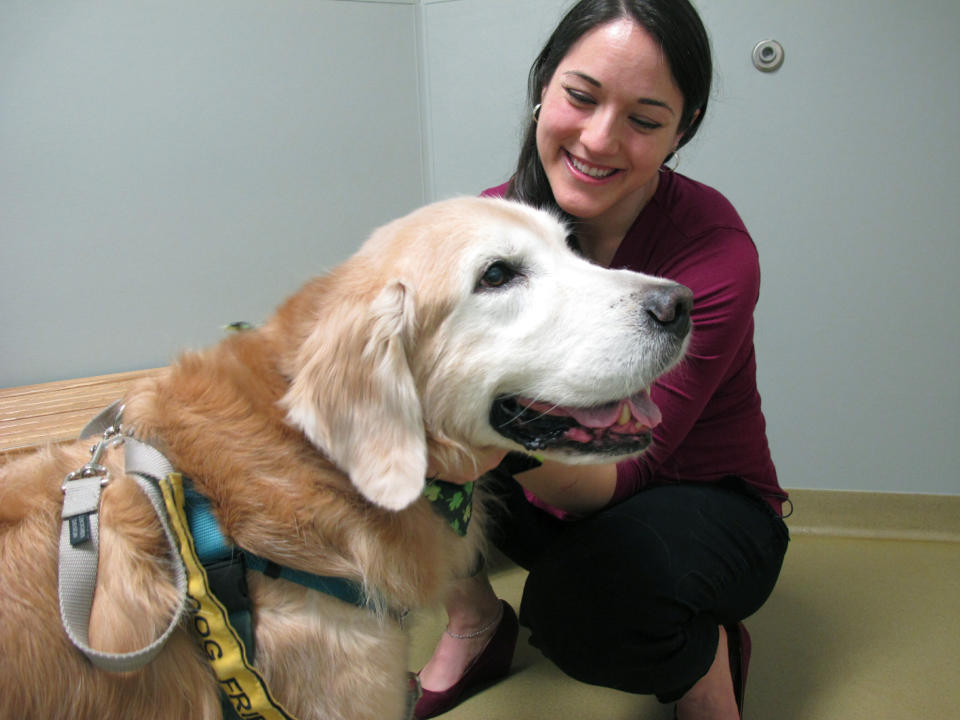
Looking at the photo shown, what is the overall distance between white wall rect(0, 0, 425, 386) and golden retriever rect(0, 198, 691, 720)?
1.09 m

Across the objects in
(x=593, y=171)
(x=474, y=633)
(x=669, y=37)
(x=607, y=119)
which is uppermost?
(x=669, y=37)

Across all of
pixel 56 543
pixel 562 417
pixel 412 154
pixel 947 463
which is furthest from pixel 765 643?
pixel 412 154

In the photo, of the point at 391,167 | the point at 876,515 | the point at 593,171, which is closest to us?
the point at 593,171

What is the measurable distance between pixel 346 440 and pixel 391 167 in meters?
1.61

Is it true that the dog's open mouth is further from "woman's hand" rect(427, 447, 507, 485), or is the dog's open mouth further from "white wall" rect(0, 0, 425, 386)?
"white wall" rect(0, 0, 425, 386)

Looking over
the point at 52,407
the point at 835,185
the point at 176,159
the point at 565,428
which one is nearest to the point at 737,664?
the point at 565,428

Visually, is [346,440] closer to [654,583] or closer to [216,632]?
[216,632]

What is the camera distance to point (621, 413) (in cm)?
92

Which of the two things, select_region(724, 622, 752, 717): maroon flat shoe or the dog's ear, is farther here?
select_region(724, 622, 752, 717): maroon flat shoe

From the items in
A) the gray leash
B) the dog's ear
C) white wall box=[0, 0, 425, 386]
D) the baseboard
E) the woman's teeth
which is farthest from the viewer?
the baseboard

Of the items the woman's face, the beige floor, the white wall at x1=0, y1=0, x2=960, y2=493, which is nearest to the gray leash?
the beige floor

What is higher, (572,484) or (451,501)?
(451,501)

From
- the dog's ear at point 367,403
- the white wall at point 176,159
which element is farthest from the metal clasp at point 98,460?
the white wall at point 176,159

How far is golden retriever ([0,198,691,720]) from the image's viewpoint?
70 cm
